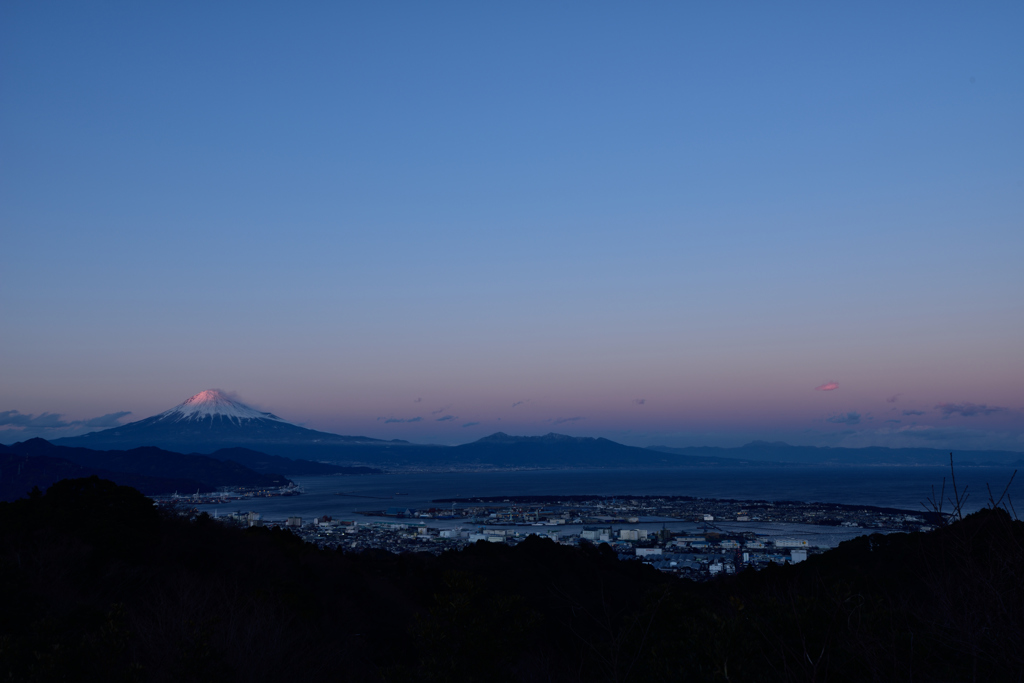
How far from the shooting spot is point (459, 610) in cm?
664

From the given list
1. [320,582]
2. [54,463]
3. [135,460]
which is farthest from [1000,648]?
[135,460]

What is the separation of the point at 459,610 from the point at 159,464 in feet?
359

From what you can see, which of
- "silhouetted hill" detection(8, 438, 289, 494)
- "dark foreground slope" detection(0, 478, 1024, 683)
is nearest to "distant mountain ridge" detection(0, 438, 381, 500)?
"silhouetted hill" detection(8, 438, 289, 494)

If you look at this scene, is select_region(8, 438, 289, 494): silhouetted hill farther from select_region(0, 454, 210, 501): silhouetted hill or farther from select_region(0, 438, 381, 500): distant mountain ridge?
select_region(0, 454, 210, 501): silhouetted hill

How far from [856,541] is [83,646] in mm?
24060

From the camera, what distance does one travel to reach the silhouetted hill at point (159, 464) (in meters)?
90.9

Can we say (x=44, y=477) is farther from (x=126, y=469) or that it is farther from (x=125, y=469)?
(x=126, y=469)

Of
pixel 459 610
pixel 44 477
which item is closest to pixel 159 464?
pixel 44 477

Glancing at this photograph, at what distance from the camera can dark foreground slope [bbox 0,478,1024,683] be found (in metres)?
4.19

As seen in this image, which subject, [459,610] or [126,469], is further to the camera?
[126,469]

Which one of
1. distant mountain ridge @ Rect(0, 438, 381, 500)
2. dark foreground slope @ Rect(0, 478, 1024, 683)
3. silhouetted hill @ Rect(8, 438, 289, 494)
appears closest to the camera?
dark foreground slope @ Rect(0, 478, 1024, 683)

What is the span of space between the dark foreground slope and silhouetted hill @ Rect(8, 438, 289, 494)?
73.1 m

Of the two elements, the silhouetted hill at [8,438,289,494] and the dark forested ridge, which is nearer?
the dark forested ridge

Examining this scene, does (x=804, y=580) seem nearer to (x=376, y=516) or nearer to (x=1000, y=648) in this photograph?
(x=1000, y=648)
